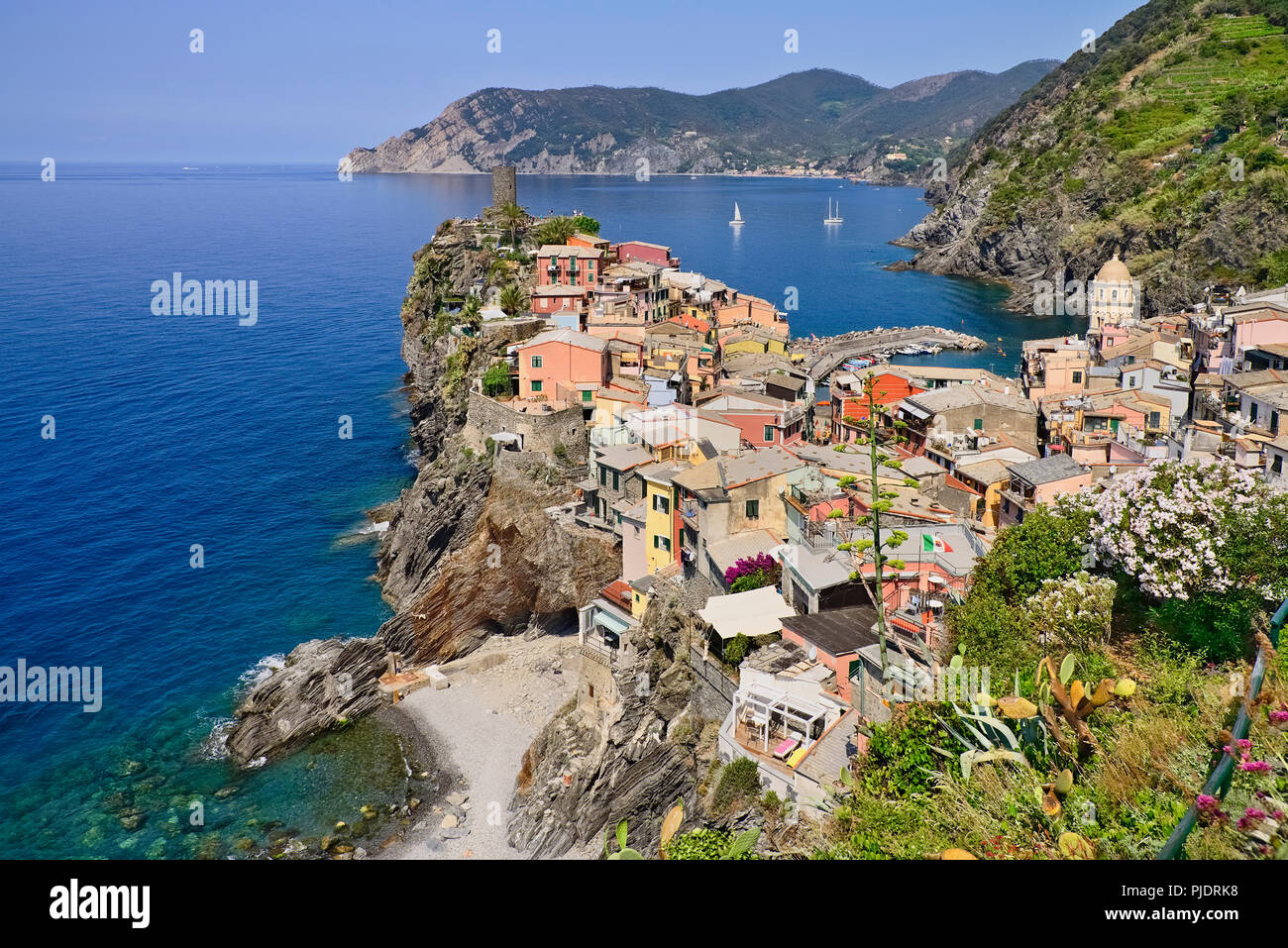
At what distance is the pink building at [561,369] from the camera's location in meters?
38.1

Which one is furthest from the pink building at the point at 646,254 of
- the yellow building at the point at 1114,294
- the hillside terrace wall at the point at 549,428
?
the yellow building at the point at 1114,294

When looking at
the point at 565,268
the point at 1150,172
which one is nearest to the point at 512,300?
the point at 565,268

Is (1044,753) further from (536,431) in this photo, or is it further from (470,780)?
(536,431)

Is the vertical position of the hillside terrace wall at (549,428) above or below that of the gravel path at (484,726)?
above

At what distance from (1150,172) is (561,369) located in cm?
7970

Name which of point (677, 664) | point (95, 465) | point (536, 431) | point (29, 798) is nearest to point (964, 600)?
point (677, 664)

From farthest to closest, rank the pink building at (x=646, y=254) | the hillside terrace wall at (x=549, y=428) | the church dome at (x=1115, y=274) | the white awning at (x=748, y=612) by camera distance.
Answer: the church dome at (x=1115, y=274) → the pink building at (x=646, y=254) → the hillside terrace wall at (x=549, y=428) → the white awning at (x=748, y=612)

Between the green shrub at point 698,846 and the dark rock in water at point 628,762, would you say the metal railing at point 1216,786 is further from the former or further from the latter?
the dark rock in water at point 628,762

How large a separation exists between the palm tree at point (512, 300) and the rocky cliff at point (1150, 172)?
154 ft

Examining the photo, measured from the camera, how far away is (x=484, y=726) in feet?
94.4

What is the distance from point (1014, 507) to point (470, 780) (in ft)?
52.9

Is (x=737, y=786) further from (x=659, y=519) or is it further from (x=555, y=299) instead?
(x=555, y=299)

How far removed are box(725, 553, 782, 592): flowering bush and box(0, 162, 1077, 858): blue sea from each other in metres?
11.1

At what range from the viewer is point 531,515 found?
33375 mm
